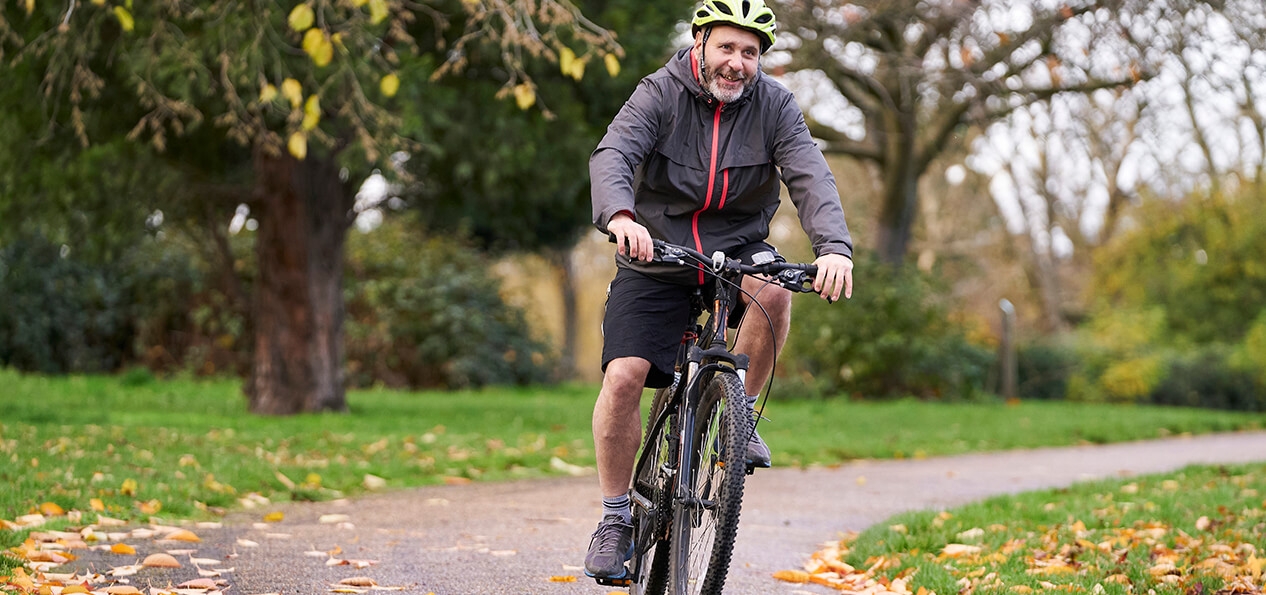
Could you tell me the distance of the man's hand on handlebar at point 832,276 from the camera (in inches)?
142

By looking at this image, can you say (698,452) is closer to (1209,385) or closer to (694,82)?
(694,82)

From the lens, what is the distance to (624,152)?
386cm

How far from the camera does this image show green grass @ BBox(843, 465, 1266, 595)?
183 inches

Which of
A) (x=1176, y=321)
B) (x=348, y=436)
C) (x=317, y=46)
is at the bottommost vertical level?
(x=348, y=436)

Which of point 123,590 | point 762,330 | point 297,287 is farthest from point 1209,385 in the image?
point 123,590

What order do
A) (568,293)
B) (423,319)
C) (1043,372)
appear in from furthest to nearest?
(568,293), (1043,372), (423,319)

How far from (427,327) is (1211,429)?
34.8ft

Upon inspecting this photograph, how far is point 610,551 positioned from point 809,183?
4.39ft

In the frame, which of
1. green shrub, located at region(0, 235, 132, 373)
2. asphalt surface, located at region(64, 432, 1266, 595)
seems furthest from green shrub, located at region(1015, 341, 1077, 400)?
green shrub, located at region(0, 235, 132, 373)

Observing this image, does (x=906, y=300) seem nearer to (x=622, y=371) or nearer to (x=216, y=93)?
(x=216, y=93)

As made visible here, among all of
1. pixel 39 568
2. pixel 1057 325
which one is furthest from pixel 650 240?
pixel 1057 325

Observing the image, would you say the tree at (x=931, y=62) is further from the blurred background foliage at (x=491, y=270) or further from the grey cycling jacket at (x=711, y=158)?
the grey cycling jacket at (x=711, y=158)

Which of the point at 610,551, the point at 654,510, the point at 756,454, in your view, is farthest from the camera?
the point at 610,551

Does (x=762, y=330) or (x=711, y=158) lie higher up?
(x=711, y=158)
